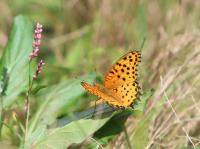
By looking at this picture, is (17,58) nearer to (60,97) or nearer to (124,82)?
(60,97)

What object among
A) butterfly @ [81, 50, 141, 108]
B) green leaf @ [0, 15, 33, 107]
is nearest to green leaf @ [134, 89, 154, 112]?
butterfly @ [81, 50, 141, 108]

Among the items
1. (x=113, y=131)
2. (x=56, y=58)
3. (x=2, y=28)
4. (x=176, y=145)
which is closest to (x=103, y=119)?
(x=113, y=131)

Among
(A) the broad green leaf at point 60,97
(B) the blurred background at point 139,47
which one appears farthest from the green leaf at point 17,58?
(B) the blurred background at point 139,47

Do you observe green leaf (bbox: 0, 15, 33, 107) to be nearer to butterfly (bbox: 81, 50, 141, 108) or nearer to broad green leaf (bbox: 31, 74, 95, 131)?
broad green leaf (bbox: 31, 74, 95, 131)

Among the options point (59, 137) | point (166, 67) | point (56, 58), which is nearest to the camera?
point (59, 137)

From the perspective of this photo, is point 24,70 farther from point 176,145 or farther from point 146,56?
point 146,56

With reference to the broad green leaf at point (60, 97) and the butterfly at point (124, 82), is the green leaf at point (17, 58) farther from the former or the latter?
the butterfly at point (124, 82)
